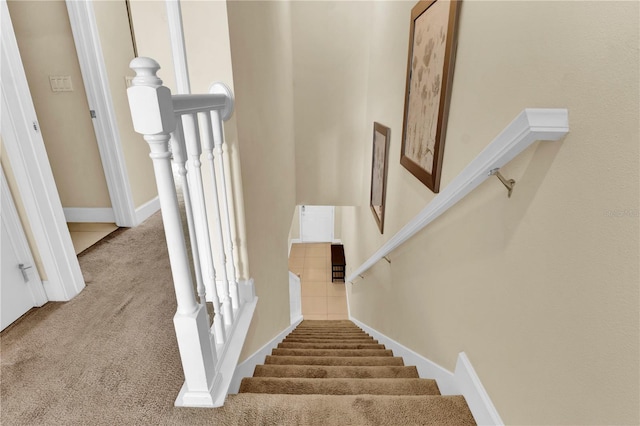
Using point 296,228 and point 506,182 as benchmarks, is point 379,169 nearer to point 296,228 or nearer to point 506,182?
point 506,182

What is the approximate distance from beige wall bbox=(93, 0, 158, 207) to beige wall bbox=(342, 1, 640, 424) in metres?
2.52

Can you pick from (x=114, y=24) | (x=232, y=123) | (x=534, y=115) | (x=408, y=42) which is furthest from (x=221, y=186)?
(x=114, y=24)

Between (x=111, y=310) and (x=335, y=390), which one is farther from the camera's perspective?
(x=111, y=310)

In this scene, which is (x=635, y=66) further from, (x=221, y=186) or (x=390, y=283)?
(x=390, y=283)

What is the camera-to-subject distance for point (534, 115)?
0.78 m

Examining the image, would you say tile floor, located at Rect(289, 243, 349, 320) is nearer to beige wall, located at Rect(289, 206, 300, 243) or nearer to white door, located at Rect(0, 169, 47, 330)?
beige wall, located at Rect(289, 206, 300, 243)

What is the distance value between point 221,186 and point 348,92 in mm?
2919

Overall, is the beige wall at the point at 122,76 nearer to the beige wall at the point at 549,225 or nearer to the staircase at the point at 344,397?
the staircase at the point at 344,397

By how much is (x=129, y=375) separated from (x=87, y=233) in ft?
6.01

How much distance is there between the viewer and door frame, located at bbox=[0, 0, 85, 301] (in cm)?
155

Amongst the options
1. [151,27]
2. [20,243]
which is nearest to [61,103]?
[20,243]

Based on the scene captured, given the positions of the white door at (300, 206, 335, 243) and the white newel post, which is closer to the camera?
the white newel post

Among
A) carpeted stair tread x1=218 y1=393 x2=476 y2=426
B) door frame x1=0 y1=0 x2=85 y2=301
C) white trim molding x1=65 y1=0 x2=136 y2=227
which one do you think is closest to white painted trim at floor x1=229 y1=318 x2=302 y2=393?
carpeted stair tread x1=218 y1=393 x2=476 y2=426

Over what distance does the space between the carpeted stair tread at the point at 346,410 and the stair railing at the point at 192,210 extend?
13cm
